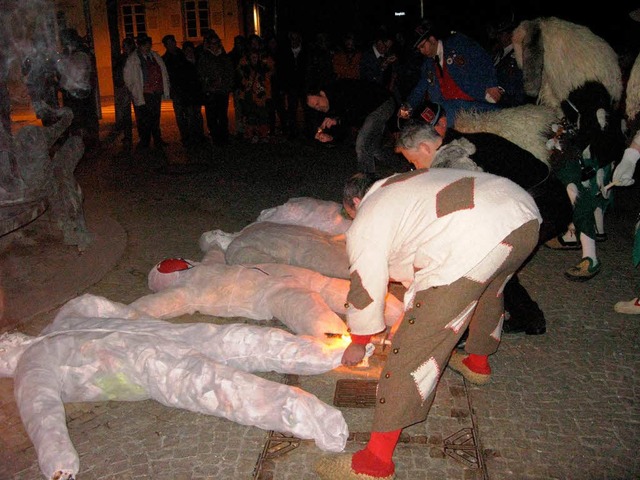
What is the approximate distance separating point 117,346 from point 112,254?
2310 mm

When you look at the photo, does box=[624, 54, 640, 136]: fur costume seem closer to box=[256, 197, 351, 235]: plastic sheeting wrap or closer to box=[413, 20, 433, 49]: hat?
box=[413, 20, 433, 49]: hat

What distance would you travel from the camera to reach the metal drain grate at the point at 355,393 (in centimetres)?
320

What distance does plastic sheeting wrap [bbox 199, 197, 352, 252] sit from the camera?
16.3 ft

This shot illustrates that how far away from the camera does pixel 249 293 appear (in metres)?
4.02

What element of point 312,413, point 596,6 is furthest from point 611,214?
point 596,6

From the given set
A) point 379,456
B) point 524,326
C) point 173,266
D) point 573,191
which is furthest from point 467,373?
point 173,266

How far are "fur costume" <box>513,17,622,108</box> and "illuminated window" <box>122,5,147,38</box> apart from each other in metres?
25.1

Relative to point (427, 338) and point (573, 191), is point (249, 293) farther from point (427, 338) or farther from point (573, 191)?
point (573, 191)

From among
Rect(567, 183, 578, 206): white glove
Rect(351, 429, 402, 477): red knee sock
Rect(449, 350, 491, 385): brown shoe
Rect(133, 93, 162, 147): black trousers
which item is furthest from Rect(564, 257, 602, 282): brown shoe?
Rect(133, 93, 162, 147): black trousers

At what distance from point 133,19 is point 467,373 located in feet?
88.2

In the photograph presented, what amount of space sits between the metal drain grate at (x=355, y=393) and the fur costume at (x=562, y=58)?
249 centimetres

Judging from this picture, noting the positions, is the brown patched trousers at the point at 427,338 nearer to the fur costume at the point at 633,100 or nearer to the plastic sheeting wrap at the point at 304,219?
the fur costume at the point at 633,100

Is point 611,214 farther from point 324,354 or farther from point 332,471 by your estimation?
point 332,471

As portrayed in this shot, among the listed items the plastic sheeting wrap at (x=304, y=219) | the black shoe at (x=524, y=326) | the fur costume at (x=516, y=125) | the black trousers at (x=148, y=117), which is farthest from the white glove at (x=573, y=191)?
the black trousers at (x=148, y=117)
